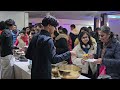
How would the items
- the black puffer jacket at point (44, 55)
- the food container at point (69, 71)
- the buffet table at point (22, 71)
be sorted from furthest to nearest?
the buffet table at point (22, 71) < the food container at point (69, 71) < the black puffer jacket at point (44, 55)

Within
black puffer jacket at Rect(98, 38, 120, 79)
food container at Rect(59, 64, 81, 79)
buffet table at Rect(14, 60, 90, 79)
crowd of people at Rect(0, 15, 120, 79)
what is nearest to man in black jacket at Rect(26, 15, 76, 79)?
crowd of people at Rect(0, 15, 120, 79)

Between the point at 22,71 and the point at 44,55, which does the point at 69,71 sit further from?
the point at 22,71

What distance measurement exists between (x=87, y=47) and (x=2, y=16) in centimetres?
563

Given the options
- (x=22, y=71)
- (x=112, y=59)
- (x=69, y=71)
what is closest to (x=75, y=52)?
(x=69, y=71)

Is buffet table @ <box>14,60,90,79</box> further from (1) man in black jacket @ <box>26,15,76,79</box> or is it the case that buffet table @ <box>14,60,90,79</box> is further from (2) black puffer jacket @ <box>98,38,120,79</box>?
(2) black puffer jacket @ <box>98,38,120,79</box>

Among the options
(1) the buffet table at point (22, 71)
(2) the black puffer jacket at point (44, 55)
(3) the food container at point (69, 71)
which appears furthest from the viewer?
(1) the buffet table at point (22, 71)

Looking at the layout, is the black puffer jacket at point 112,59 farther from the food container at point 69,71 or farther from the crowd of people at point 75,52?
the food container at point 69,71

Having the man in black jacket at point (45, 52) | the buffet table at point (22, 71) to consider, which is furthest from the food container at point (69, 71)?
the buffet table at point (22, 71)
